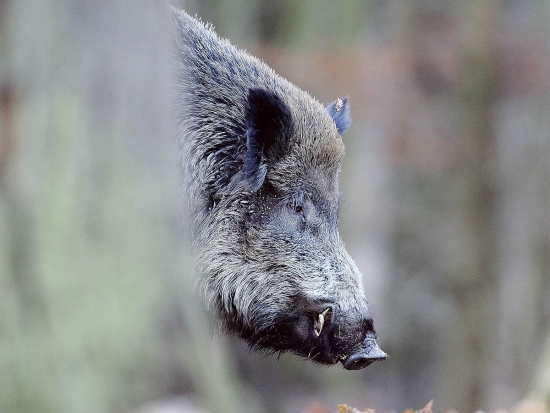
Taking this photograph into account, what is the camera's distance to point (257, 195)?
14.0 feet

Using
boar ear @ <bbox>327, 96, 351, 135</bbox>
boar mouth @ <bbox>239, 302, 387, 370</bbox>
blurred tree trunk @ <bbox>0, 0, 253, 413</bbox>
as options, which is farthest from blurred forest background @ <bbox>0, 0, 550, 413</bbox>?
boar ear @ <bbox>327, 96, 351, 135</bbox>

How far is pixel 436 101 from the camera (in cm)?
1504

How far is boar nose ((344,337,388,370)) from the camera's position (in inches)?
145

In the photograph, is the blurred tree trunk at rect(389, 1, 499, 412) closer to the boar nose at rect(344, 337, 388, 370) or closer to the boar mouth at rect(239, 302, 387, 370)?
the boar mouth at rect(239, 302, 387, 370)

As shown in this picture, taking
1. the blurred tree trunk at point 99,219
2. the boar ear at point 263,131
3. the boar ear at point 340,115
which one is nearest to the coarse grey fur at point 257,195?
the boar ear at point 263,131

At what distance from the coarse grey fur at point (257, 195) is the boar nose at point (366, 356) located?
0.32 meters

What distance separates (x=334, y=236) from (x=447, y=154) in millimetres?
10206

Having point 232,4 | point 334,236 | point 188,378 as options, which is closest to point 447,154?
point 232,4

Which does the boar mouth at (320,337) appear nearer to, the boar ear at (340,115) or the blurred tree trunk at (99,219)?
the blurred tree trunk at (99,219)

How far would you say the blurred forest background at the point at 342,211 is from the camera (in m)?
3.54

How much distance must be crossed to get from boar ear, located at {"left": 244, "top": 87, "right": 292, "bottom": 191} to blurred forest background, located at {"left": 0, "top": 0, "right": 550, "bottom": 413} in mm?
567

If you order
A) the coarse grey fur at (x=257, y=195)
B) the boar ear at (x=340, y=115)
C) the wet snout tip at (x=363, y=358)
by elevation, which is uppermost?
the boar ear at (x=340, y=115)

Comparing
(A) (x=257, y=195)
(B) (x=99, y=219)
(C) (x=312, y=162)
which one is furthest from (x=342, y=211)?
(B) (x=99, y=219)

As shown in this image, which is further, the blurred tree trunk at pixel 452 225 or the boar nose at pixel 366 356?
the blurred tree trunk at pixel 452 225
